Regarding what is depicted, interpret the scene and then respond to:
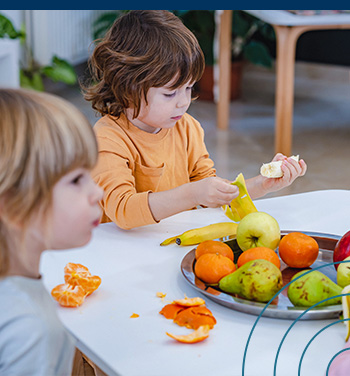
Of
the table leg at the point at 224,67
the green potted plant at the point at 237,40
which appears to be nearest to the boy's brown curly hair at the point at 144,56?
the table leg at the point at 224,67

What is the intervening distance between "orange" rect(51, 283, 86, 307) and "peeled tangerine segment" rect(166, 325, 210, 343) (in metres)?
0.16

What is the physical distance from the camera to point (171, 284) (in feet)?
3.22

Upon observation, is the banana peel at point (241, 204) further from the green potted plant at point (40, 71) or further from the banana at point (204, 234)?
the green potted plant at point (40, 71)

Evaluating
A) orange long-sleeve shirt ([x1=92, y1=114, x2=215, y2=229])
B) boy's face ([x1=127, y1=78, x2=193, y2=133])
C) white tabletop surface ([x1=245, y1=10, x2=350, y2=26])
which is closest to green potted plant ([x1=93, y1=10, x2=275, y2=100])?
white tabletop surface ([x1=245, y1=10, x2=350, y2=26])

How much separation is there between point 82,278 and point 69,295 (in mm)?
44

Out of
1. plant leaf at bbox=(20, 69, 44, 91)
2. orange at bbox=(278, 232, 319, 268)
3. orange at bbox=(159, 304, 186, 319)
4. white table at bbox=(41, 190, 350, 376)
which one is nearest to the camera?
white table at bbox=(41, 190, 350, 376)

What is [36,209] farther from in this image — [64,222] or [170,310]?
[170,310]

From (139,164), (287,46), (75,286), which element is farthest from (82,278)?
(287,46)

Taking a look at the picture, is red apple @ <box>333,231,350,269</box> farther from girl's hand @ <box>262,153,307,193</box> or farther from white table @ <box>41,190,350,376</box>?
girl's hand @ <box>262,153,307,193</box>

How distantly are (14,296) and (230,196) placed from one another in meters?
0.58

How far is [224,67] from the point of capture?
430 centimetres

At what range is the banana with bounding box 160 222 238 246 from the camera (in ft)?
3.68

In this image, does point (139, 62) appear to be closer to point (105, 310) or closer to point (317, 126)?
point (105, 310)

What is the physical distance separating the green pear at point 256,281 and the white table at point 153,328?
0.03 meters
